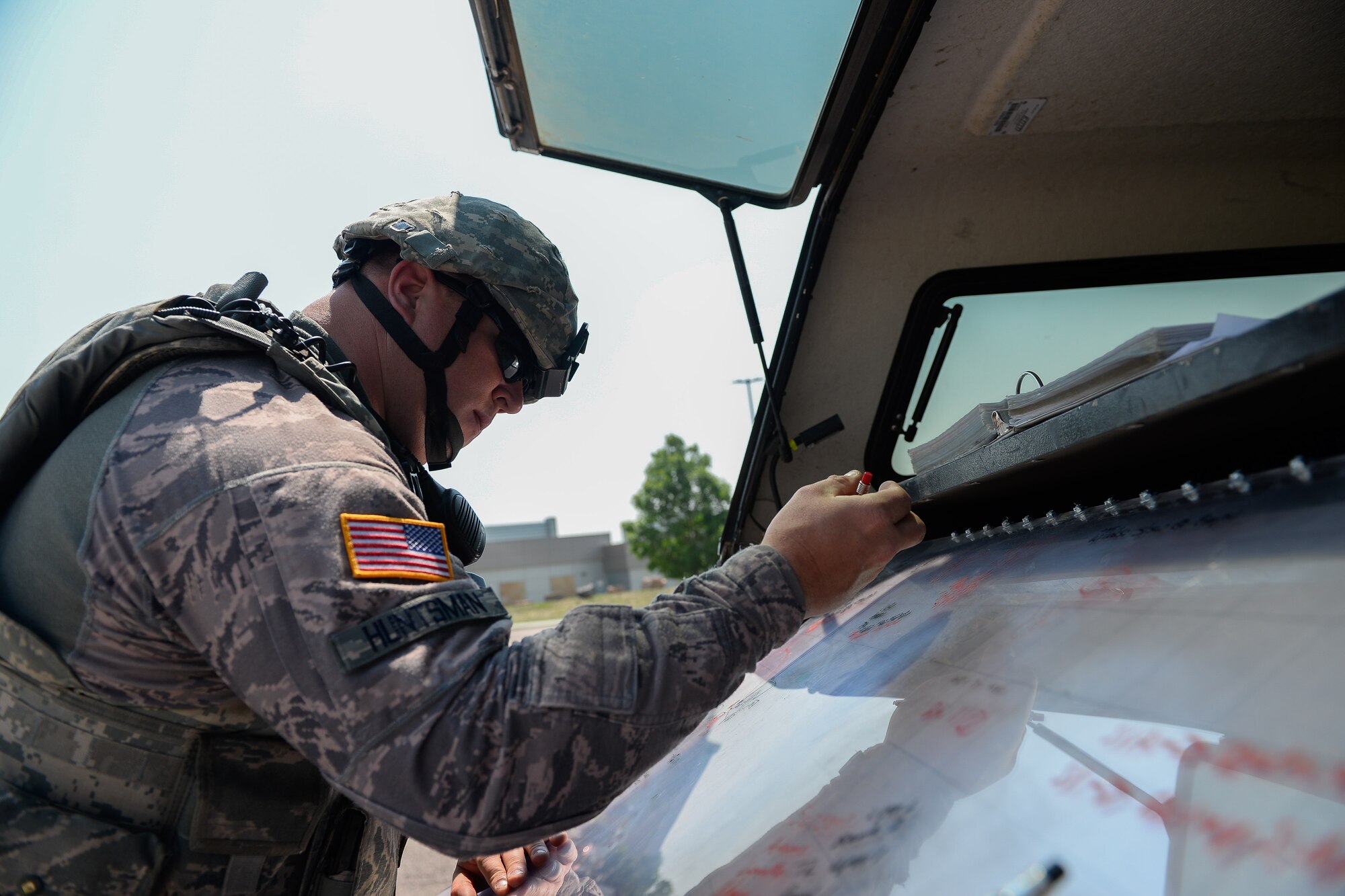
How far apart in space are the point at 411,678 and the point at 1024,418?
95 cm

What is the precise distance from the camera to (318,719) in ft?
2.76

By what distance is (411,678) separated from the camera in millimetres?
834

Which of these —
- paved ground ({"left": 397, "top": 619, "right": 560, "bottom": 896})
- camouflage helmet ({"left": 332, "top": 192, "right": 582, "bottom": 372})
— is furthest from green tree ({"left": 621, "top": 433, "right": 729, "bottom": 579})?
camouflage helmet ({"left": 332, "top": 192, "right": 582, "bottom": 372})

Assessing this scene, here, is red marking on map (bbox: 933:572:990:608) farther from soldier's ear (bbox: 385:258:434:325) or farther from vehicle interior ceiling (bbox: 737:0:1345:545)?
vehicle interior ceiling (bbox: 737:0:1345:545)

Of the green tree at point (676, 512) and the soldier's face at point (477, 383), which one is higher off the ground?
the soldier's face at point (477, 383)

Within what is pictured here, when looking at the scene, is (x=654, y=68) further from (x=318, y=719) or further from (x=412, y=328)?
(x=318, y=719)

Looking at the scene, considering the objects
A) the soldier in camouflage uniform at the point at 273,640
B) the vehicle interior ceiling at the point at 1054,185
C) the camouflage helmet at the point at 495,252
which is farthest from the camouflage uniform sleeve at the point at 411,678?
the vehicle interior ceiling at the point at 1054,185

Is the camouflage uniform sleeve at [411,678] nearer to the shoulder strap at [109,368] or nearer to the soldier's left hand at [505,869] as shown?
the shoulder strap at [109,368]

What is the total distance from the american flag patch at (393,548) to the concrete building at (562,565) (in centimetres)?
3963

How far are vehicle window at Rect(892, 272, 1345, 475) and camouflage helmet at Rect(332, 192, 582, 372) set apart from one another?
1437 mm

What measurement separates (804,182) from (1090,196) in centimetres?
101

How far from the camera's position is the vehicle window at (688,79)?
183cm

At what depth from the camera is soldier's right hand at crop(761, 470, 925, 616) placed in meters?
1.12

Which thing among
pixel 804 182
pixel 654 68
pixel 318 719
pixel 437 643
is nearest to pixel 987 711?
pixel 437 643
